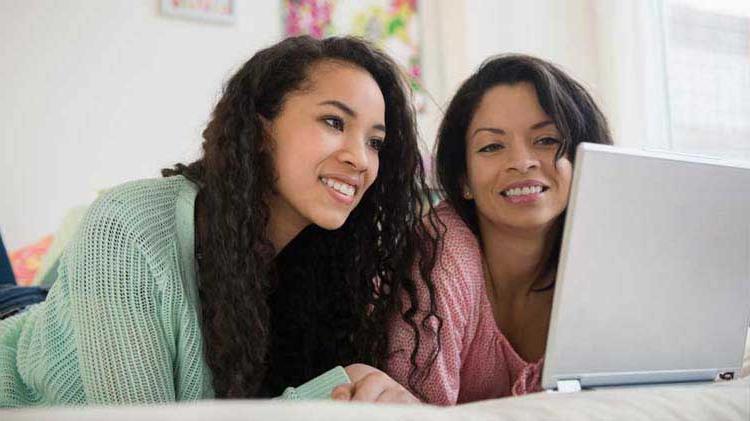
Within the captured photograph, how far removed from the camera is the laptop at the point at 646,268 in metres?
0.90

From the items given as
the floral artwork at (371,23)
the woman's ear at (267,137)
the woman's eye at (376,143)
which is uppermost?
the floral artwork at (371,23)

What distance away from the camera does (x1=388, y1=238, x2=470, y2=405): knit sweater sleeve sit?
48.4 inches

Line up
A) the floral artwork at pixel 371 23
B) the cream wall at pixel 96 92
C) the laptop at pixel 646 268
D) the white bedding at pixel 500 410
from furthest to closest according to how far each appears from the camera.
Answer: the floral artwork at pixel 371 23
the cream wall at pixel 96 92
the laptop at pixel 646 268
the white bedding at pixel 500 410

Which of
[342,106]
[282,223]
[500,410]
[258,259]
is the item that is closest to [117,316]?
[258,259]

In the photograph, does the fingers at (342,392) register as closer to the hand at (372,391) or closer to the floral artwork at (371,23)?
the hand at (372,391)

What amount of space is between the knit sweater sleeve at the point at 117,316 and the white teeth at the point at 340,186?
0.30 m

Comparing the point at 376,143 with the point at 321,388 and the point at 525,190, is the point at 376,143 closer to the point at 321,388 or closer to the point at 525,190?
the point at 525,190

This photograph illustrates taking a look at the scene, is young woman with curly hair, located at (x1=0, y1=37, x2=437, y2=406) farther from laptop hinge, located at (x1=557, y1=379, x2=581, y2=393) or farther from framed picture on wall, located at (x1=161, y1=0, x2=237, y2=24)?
framed picture on wall, located at (x1=161, y1=0, x2=237, y2=24)

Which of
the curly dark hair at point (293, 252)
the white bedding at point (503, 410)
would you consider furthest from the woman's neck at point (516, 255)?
the white bedding at point (503, 410)

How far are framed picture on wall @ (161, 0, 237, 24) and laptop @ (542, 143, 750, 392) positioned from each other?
2026 millimetres

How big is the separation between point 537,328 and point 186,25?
1.75 m

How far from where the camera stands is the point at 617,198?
900 millimetres

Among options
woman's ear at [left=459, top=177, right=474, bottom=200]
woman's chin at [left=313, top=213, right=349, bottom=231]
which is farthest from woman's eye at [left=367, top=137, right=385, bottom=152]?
woman's ear at [left=459, top=177, right=474, bottom=200]

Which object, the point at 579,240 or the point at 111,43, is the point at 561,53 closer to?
the point at 111,43
